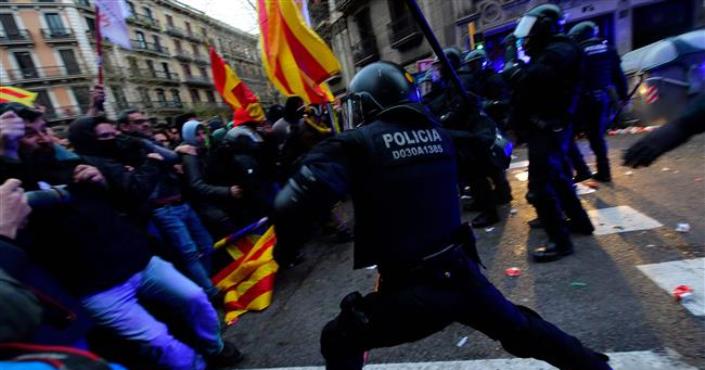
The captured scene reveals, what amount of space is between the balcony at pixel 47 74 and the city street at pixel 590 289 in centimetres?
4278

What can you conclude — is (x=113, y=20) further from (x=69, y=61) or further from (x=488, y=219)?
(x=69, y=61)

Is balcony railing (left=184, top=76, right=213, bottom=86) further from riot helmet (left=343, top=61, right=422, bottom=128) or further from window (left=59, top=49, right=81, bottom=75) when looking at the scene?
riot helmet (left=343, top=61, right=422, bottom=128)

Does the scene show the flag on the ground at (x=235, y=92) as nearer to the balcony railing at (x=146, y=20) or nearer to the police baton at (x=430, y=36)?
the police baton at (x=430, y=36)

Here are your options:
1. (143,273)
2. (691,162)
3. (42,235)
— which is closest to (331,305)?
(143,273)

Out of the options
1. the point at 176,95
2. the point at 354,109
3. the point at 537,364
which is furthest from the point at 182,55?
the point at 537,364

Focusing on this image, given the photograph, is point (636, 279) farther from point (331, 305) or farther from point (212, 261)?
point (212, 261)

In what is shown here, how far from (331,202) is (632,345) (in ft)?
6.82

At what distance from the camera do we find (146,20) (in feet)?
148

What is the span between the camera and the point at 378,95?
1.66 m

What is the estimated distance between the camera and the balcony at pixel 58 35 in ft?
116

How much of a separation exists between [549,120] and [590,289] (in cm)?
143

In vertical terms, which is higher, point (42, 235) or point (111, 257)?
point (42, 235)

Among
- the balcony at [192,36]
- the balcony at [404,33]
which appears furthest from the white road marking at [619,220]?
the balcony at [192,36]

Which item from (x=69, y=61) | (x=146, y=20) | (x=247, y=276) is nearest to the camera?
(x=247, y=276)
